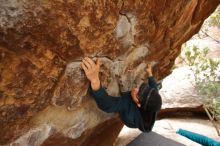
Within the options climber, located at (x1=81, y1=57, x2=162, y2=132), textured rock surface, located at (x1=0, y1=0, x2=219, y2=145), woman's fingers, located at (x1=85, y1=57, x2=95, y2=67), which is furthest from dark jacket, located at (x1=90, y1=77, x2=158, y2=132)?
woman's fingers, located at (x1=85, y1=57, x2=95, y2=67)

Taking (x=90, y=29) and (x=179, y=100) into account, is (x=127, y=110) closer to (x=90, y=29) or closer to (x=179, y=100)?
(x=90, y=29)

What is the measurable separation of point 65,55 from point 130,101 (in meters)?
1.63

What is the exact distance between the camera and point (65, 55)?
3.30 m

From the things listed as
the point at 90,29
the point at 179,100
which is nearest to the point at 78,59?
the point at 90,29

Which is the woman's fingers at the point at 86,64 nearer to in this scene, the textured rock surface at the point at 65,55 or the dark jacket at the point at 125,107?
the textured rock surface at the point at 65,55

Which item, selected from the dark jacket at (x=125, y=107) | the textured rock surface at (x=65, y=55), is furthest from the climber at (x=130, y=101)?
the textured rock surface at (x=65, y=55)

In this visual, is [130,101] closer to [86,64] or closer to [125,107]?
[125,107]

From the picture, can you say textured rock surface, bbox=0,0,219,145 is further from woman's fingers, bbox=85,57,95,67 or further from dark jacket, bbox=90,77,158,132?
dark jacket, bbox=90,77,158,132

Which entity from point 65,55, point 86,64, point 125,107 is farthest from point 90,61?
point 125,107

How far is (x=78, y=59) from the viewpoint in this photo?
351cm

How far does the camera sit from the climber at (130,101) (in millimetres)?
3754

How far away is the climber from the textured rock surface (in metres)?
0.13

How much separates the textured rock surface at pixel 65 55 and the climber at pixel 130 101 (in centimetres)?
13

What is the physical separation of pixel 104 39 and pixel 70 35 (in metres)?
0.60
